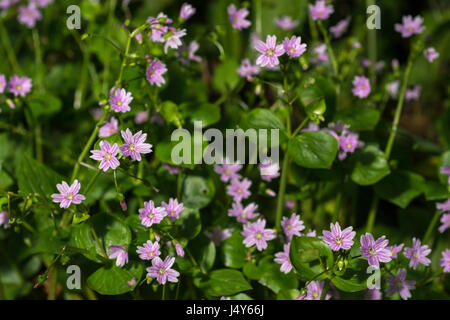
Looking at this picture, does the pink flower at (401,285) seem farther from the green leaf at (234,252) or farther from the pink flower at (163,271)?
the pink flower at (163,271)

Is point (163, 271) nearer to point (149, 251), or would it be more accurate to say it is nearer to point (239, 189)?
point (149, 251)

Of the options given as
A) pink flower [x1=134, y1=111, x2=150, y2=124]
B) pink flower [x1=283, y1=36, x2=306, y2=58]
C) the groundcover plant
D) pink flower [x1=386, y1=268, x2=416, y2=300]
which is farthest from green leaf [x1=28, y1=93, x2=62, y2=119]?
pink flower [x1=386, y1=268, x2=416, y2=300]

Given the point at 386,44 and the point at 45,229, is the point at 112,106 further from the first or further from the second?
the point at 386,44

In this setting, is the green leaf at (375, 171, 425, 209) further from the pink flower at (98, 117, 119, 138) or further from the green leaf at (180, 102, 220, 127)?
the pink flower at (98, 117, 119, 138)

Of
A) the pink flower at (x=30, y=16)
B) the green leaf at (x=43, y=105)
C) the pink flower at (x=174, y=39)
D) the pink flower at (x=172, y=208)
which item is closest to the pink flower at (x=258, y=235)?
the pink flower at (x=172, y=208)
